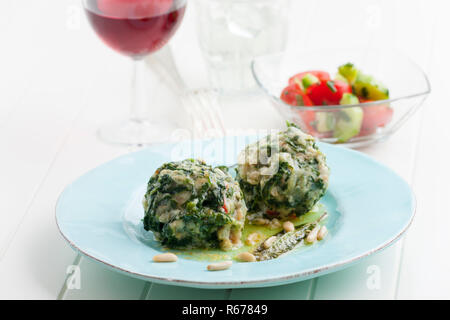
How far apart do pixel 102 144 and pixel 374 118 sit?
1227 millimetres

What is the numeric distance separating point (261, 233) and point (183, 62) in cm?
205

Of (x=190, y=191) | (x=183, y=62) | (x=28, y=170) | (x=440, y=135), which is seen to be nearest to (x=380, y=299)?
(x=190, y=191)

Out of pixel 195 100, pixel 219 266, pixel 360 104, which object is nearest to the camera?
pixel 219 266

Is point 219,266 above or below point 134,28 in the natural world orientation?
below

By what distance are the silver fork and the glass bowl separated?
27 cm

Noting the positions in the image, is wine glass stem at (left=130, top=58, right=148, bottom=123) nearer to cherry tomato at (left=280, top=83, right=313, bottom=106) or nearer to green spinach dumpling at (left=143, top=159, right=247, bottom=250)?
cherry tomato at (left=280, top=83, right=313, bottom=106)

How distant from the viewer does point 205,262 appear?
6.65ft

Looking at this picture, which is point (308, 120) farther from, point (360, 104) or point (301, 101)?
point (360, 104)

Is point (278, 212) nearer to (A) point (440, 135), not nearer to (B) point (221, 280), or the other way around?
(B) point (221, 280)

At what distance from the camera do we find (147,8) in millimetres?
3020

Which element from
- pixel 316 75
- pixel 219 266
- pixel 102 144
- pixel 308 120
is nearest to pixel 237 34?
pixel 316 75

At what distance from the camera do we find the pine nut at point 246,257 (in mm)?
2051

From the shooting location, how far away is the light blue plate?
73.9 inches

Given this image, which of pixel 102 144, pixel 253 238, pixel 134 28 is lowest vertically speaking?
pixel 102 144
